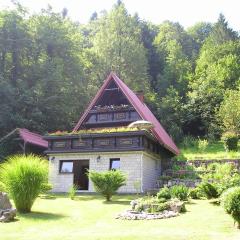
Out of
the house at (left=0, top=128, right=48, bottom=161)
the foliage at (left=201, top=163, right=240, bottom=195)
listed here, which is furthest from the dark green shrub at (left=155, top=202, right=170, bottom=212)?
the house at (left=0, top=128, right=48, bottom=161)

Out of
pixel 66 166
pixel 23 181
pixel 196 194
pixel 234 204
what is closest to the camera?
pixel 234 204

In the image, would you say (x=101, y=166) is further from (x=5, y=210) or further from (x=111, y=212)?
(x=5, y=210)

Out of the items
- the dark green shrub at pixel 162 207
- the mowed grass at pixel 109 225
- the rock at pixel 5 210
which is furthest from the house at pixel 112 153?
the rock at pixel 5 210

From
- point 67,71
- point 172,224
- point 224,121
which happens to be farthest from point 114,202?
point 67,71

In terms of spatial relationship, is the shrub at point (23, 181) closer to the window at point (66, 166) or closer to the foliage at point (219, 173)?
the window at point (66, 166)

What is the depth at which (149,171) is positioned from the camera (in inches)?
986

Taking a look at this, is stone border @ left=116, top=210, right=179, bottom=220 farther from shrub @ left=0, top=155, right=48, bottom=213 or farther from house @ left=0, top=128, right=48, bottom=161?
house @ left=0, top=128, right=48, bottom=161

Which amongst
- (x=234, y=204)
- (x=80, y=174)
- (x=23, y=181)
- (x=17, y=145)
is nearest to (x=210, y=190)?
(x=234, y=204)

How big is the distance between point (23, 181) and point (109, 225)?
4421 mm

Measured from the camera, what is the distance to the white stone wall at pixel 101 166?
23.0 m

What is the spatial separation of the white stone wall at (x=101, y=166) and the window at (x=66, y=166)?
22 cm

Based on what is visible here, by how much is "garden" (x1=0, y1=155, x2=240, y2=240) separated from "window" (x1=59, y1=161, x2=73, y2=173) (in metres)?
4.14

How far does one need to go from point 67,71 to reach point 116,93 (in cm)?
1656

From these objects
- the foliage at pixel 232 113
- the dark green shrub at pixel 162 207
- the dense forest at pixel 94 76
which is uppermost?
the dense forest at pixel 94 76
